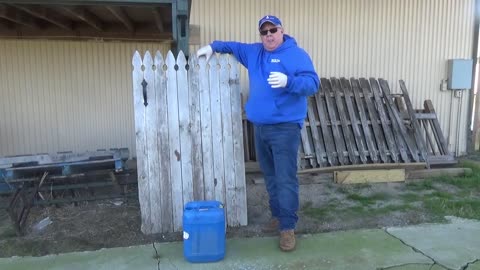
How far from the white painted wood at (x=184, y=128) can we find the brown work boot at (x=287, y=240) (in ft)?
2.96

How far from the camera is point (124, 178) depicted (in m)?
4.81

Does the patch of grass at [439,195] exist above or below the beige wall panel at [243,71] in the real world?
below

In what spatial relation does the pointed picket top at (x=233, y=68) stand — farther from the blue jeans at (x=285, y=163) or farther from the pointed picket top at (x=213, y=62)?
the blue jeans at (x=285, y=163)

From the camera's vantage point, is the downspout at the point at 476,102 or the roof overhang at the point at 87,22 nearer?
the roof overhang at the point at 87,22

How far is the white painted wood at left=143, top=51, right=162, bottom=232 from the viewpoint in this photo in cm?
354

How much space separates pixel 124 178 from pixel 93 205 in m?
0.47

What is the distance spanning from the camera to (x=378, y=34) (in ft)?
20.9

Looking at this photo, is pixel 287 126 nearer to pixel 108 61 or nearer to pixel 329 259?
pixel 329 259

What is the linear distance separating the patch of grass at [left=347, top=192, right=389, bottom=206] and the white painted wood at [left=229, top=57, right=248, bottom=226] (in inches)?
59.9

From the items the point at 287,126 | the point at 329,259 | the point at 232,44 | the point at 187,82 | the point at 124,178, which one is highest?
the point at 232,44

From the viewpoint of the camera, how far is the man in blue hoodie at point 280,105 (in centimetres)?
Result: 331

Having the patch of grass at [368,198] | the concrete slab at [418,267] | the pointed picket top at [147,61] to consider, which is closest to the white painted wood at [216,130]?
the pointed picket top at [147,61]

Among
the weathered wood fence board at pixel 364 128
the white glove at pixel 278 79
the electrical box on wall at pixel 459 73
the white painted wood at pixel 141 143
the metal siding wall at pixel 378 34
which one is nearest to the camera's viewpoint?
the white glove at pixel 278 79

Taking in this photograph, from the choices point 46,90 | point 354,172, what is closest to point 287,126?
point 354,172
